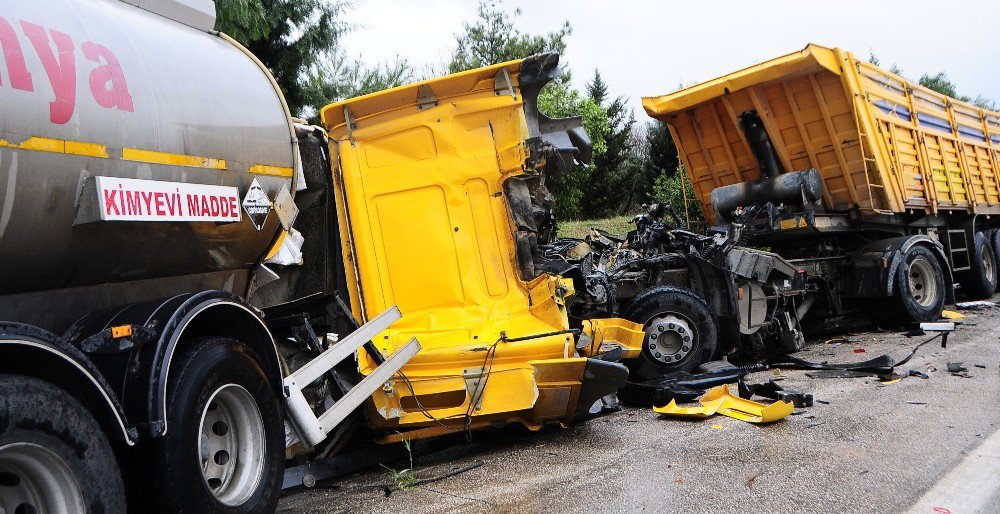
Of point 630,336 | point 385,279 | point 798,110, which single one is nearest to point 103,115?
point 385,279

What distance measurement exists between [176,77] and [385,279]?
7.54ft

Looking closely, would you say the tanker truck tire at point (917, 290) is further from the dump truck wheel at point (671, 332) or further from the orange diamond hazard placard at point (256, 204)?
the orange diamond hazard placard at point (256, 204)

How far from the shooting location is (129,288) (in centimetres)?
335

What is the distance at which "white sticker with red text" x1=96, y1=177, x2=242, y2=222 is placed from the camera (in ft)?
9.72

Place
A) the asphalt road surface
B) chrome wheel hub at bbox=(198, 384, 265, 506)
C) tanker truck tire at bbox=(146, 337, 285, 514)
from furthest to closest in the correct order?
the asphalt road surface
chrome wheel hub at bbox=(198, 384, 265, 506)
tanker truck tire at bbox=(146, 337, 285, 514)

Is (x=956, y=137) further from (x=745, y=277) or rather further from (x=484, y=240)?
(x=484, y=240)

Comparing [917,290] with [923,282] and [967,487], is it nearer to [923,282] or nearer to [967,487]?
[923,282]

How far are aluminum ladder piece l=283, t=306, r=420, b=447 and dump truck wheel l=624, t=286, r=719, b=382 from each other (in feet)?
10.2

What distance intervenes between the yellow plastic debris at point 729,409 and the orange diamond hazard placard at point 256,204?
316 cm

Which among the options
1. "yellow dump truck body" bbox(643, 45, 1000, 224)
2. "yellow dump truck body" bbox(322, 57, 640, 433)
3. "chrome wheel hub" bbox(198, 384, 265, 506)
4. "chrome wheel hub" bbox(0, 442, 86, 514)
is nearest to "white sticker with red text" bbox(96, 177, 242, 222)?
"chrome wheel hub" bbox(198, 384, 265, 506)

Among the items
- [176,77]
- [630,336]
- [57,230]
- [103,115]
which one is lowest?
[630,336]

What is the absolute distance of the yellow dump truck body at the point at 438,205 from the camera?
541 cm

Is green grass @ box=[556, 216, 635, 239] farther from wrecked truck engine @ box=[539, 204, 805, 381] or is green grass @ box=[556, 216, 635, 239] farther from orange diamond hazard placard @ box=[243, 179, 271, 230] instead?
orange diamond hazard placard @ box=[243, 179, 271, 230]

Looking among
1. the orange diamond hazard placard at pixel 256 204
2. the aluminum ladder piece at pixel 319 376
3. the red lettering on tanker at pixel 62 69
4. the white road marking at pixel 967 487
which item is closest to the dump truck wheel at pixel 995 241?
the white road marking at pixel 967 487
